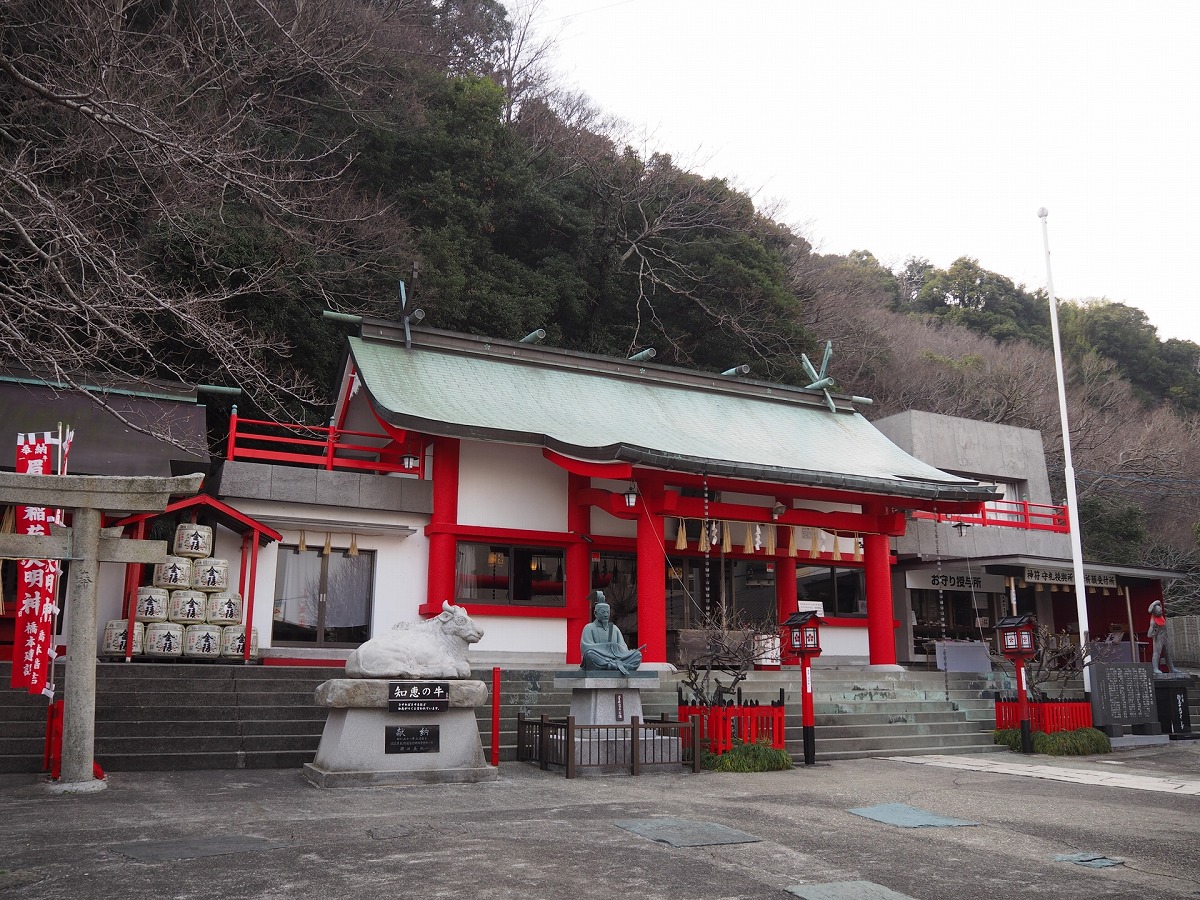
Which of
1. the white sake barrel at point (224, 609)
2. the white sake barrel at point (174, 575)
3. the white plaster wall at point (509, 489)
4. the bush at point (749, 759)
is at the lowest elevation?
the bush at point (749, 759)

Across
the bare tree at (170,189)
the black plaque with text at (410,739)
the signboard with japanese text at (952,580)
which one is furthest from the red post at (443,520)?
the signboard with japanese text at (952,580)

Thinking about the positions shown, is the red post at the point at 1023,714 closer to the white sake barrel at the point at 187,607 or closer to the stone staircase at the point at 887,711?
the stone staircase at the point at 887,711

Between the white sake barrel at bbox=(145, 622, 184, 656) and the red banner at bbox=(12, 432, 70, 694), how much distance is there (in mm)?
1942

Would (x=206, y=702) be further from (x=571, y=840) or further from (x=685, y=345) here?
(x=685, y=345)

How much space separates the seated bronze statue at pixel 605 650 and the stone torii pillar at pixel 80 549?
5154 millimetres

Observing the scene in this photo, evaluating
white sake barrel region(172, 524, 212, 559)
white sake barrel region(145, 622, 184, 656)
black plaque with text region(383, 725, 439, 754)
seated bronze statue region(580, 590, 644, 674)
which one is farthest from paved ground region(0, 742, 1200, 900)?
white sake barrel region(172, 524, 212, 559)

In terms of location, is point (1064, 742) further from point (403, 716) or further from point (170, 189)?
point (170, 189)

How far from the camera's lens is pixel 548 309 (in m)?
29.7

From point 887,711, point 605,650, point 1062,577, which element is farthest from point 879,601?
point 605,650

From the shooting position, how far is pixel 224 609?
14.5 metres

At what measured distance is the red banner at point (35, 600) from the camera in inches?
454

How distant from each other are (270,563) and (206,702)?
4164mm

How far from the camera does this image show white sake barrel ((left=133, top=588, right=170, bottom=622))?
13.9 m

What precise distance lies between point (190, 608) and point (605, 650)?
6.78m
